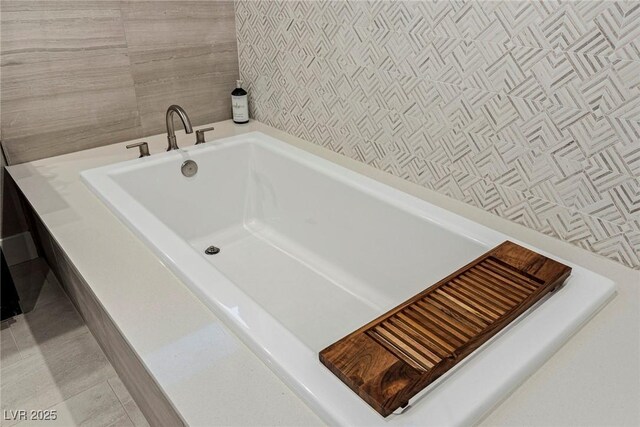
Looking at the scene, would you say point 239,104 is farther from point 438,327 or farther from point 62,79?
point 438,327

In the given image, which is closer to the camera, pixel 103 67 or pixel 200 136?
pixel 103 67

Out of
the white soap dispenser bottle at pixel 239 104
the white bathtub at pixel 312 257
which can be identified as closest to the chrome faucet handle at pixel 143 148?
the white bathtub at pixel 312 257

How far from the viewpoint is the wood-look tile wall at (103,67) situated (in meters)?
1.88

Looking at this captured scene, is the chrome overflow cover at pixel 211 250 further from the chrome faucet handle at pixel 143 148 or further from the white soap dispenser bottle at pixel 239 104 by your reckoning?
the white soap dispenser bottle at pixel 239 104

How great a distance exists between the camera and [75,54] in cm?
199

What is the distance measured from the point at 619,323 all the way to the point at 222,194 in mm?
1671

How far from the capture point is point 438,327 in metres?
1.09

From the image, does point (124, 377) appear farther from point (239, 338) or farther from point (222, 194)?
point (222, 194)

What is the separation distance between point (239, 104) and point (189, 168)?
0.51 meters

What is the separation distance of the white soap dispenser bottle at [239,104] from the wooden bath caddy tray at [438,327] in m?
1.56

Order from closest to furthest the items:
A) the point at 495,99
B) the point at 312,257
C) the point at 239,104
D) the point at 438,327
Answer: the point at 438,327 < the point at 495,99 < the point at 312,257 < the point at 239,104

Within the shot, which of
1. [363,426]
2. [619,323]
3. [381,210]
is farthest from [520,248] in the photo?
[363,426]

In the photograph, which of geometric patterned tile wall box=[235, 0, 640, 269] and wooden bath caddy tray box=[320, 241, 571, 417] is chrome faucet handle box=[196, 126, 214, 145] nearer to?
geometric patterned tile wall box=[235, 0, 640, 269]

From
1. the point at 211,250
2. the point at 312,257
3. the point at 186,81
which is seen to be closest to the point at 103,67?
the point at 186,81
